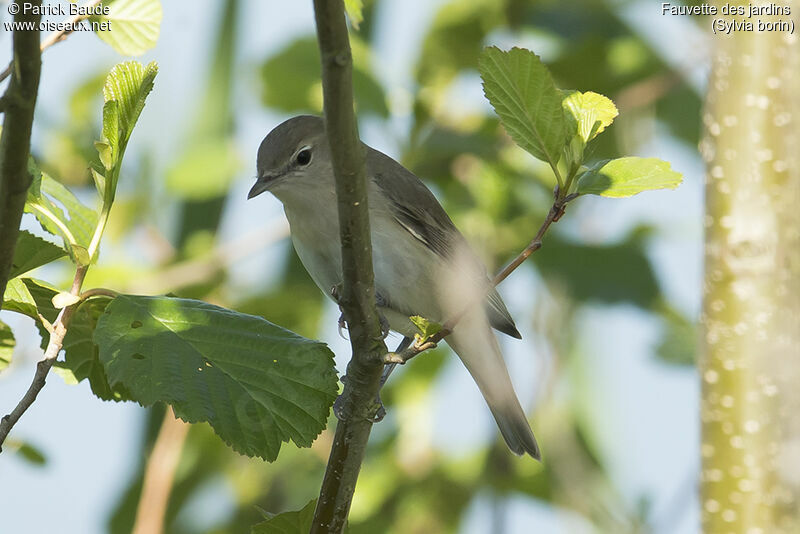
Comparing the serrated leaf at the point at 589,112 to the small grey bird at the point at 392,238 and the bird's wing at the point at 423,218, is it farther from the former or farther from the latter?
the bird's wing at the point at 423,218

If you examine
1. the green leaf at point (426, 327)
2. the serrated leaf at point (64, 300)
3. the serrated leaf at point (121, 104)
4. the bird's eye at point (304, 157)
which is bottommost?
the serrated leaf at point (64, 300)

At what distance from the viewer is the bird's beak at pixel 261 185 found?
9.92 feet

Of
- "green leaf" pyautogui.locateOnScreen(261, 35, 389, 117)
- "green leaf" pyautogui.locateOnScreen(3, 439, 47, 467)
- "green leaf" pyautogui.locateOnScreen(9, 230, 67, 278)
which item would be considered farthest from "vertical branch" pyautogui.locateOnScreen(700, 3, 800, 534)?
"green leaf" pyautogui.locateOnScreen(261, 35, 389, 117)

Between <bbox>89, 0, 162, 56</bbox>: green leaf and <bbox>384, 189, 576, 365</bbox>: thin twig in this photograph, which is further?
<bbox>89, 0, 162, 56</bbox>: green leaf

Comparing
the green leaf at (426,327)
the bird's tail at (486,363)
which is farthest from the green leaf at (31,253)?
the bird's tail at (486,363)

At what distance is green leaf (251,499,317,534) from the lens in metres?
1.51

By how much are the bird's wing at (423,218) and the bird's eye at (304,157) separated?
0.25m

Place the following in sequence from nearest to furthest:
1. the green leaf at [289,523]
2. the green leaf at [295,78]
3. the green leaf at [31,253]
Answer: the green leaf at [31,253] < the green leaf at [289,523] < the green leaf at [295,78]

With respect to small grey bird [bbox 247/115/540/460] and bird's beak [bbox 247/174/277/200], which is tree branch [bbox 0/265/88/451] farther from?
bird's beak [bbox 247/174/277/200]

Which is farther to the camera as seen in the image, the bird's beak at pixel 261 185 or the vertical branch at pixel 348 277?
the bird's beak at pixel 261 185

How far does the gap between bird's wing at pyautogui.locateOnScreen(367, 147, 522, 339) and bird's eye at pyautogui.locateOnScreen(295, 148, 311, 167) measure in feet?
0.81

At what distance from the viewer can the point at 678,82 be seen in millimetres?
3596

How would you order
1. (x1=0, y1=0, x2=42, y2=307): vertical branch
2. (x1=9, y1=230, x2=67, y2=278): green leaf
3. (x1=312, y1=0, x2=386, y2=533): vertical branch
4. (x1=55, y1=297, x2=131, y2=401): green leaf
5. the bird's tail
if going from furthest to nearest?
the bird's tail < (x1=55, y1=297, x2=131, y2=401): green leaf < (x1=9, y1=230, x2=67, y2=278): green leaf < (x1=312, y1=0, x2=386, y2=533): vertical branch < (x1=0, y1=0, x2=42, y2=307): vertical branch

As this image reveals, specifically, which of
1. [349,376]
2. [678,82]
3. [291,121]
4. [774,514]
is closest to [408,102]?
[291,121]
